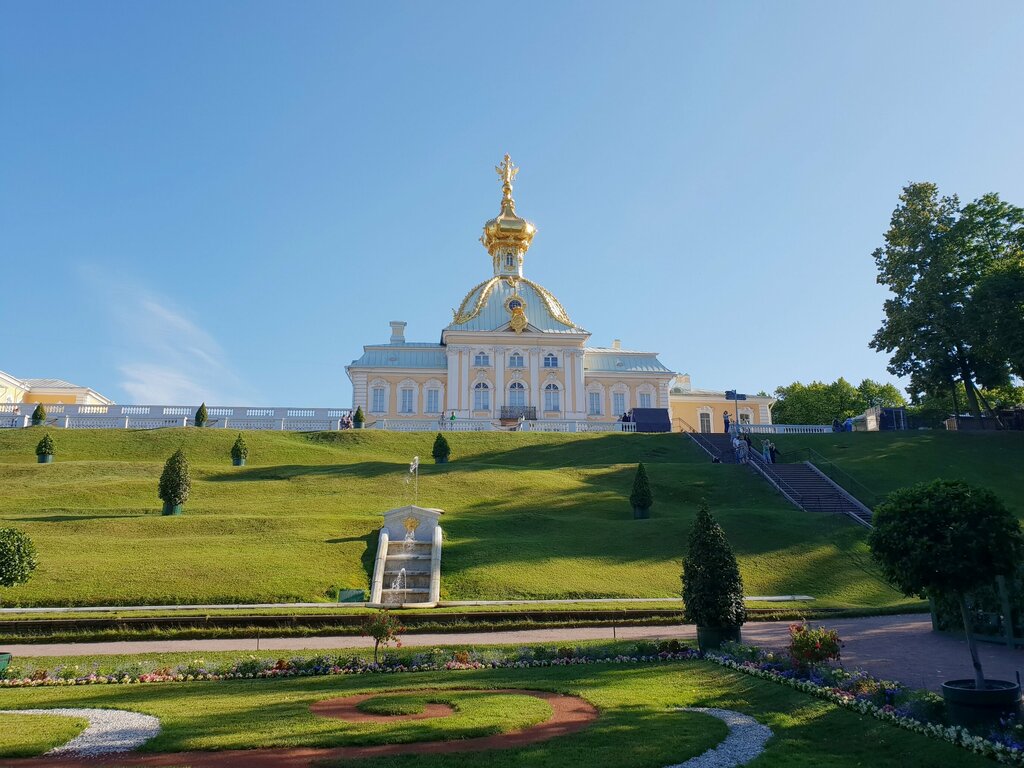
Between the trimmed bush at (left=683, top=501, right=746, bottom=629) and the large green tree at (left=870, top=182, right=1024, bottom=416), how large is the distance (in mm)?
32582

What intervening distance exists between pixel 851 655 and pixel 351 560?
45.8 ft

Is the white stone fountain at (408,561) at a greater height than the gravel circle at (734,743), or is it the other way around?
the white stone fountain at (408,561)

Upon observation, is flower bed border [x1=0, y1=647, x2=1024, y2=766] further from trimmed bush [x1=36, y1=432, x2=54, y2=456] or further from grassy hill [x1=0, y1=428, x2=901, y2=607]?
trimmed bush [x1=36, y1=432, x2=54, y2=456]

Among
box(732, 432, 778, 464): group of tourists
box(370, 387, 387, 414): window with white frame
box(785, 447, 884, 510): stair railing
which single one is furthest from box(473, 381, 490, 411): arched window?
box(785, 447, 884, 510): stair railing

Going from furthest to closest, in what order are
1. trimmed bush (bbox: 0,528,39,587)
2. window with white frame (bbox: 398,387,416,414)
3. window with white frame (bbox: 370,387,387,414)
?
1. window with white frame (bbox: 398,387,416,414)
2. window with white frame (bbox: 370,387,387,414)
3. trimmed bush (bbox: 0,528,39,587)

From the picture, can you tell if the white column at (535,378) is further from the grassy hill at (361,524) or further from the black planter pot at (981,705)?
the black planter pot at (981,705)

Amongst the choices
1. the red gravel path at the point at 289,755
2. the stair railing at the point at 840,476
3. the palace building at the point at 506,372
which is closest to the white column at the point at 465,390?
the palace building at the point at 506,372

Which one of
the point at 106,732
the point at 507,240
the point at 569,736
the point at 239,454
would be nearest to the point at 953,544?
the point at 569,736

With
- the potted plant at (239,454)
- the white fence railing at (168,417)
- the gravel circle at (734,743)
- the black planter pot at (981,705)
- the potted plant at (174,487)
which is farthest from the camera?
the white fence railing at (168,417)

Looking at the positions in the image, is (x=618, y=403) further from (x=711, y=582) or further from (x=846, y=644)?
(x=711, y=582)

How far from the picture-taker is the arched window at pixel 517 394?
5938 centimetres

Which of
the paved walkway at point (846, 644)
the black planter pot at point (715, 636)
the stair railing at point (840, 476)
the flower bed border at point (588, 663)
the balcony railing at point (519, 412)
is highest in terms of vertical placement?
the balcony railing at point (519, 412)

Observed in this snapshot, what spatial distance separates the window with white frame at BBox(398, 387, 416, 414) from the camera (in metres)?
60.0

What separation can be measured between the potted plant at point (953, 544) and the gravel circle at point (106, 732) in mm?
9008
